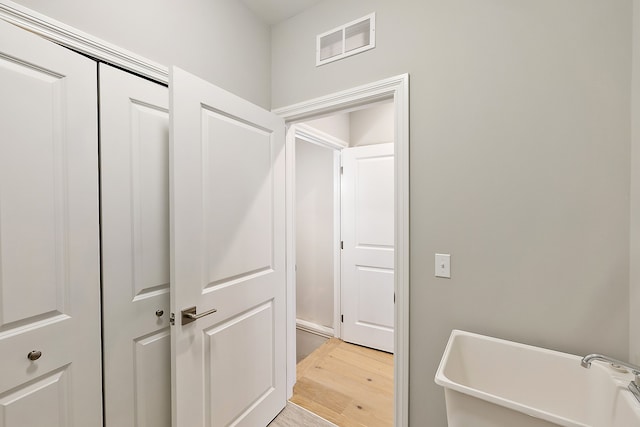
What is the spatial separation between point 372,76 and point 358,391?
83.9 inches

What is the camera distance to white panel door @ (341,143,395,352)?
2600mm

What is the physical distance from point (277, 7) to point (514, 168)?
1.63 meters

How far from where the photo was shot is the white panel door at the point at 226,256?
1165 mm

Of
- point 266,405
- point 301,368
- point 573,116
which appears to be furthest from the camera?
point 301,368

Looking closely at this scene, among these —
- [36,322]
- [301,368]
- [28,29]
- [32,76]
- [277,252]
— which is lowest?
[301,368]

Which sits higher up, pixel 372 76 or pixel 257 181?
pixel 372 76

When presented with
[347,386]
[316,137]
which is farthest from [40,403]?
[316,137]

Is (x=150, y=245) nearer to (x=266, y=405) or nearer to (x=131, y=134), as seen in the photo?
(x=131, y=134)

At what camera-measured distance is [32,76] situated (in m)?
0.92

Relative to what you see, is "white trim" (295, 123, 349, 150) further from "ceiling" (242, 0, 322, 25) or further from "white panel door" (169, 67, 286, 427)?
"ceiling" (242, 0, 322, 25)

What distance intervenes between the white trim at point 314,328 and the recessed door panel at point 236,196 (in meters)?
1.68

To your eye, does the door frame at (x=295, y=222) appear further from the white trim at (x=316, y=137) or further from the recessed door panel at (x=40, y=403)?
the recessed door panel at (x=40, y=403)

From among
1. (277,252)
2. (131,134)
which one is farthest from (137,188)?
(277,252)

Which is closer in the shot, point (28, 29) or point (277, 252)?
point (28, 29)
